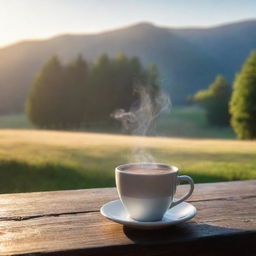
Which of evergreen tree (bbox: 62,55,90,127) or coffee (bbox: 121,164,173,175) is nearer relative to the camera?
coffee (bbox: 121,164,173,175)

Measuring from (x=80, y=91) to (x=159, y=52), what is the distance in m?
4.32

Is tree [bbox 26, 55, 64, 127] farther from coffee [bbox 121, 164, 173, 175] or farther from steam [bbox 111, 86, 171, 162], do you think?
coffee [bbox 121, 164, 173, 175]

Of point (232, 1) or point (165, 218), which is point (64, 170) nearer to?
point (165, 218)

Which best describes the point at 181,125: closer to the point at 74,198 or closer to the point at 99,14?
the point at 99,14

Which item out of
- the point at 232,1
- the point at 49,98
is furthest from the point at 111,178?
the point at 49,98

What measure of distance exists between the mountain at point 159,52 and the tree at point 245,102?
1.15m

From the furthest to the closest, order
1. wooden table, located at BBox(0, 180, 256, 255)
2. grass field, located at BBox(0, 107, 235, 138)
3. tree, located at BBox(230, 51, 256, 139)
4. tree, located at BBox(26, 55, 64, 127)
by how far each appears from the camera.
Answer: tree, located at BBox(26, 55, 64, 127) → grass field, located at BBox(0, 107, 235, 138) → tree, located at BBox(230, 51, 256, 139) → wooden table, located at BBox(0, 180, 256, 255)

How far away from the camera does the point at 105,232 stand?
2.46 feet

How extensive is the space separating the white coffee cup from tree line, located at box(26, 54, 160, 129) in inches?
375

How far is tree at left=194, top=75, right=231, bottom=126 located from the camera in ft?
38.6

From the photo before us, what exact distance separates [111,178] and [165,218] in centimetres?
293

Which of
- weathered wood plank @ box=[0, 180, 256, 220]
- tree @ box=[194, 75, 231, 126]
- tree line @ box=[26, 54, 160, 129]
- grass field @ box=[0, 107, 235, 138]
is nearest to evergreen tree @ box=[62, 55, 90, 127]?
tree line @ box=[26, 54, 160, 129]

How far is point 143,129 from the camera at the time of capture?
3.30ft

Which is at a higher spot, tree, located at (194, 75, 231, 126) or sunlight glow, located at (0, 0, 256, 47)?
sunlight glow, located at (0, 0, 256, 47)
